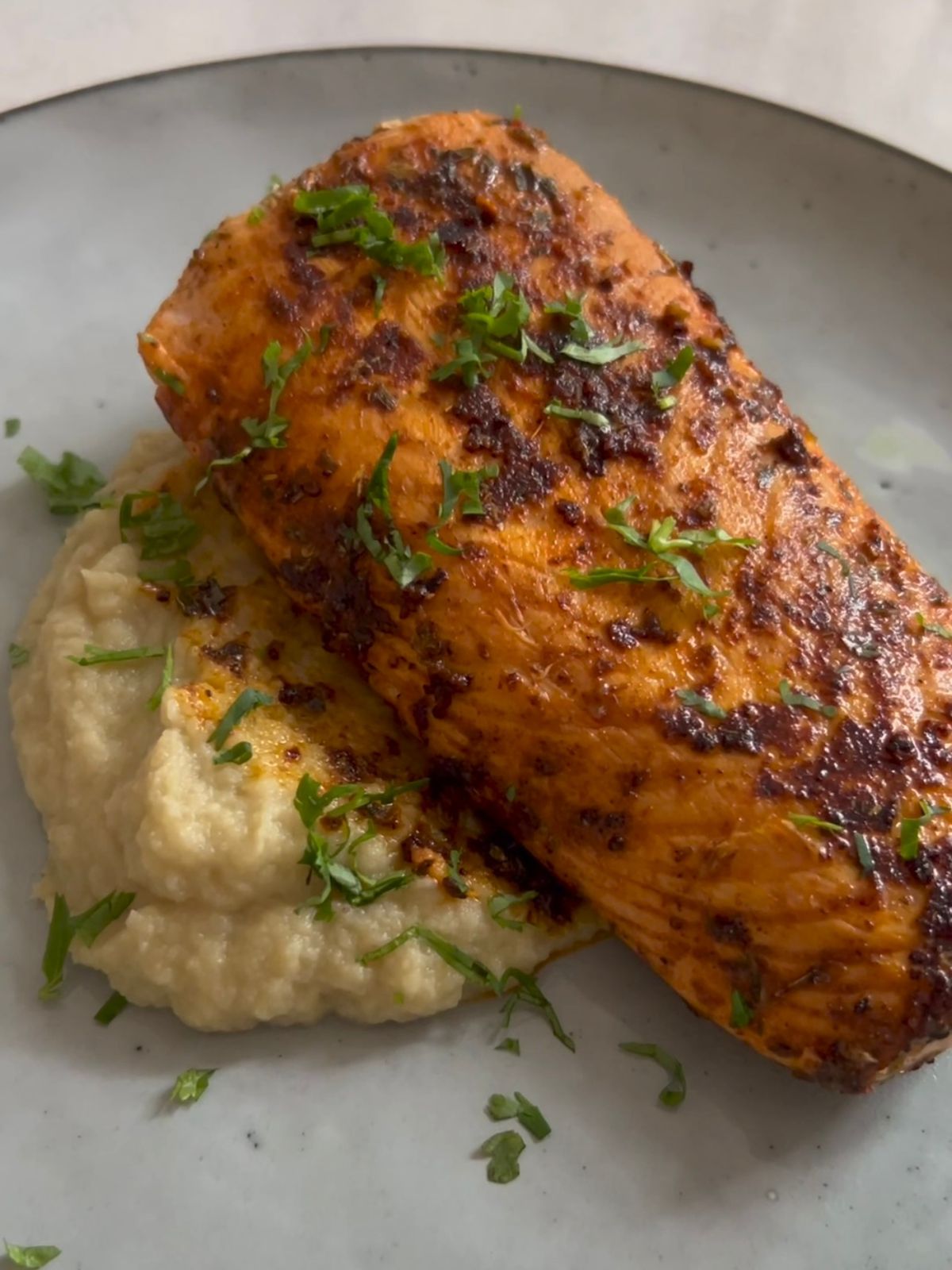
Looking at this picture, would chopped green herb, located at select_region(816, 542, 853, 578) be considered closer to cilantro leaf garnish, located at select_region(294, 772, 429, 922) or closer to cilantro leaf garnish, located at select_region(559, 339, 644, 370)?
cilantro leaf garnish, located at select_region(559, 339, 644, 370)

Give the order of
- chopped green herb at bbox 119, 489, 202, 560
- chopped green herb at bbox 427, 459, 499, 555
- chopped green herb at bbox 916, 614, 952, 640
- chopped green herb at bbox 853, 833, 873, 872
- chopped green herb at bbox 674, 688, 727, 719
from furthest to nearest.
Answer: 1. chopped green herb at bbox 119, 489, 202, 560
2. chopped green herb at bbox 916, 614, 952, 640
3. chopped green herb at bbox 427, 459, 499, 555
4. chopped green herb at bbox 674, 688, 727, 719
5. chopped green herb at bbox 853, 833, 873, 872

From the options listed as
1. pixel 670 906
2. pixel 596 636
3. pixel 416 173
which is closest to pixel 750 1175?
pixel 670 906

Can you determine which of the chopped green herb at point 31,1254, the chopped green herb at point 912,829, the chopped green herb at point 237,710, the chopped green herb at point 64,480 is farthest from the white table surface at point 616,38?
the chopped green herb at point 31,1254

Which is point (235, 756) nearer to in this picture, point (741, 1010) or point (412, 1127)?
point (412, 1127)

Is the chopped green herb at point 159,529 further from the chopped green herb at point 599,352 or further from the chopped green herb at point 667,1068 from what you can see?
the chopped green herb at point 667,1068

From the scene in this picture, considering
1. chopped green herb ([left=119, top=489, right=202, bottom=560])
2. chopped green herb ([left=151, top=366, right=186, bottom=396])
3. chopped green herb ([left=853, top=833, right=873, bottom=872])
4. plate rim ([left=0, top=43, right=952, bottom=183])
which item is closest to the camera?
chopped green herb ([left=853, top=833, right=873, bottom=872])

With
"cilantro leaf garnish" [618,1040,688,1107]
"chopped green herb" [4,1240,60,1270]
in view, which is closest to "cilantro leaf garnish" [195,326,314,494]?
"cilantro leaf garnish" [618,1040,688,1107]
